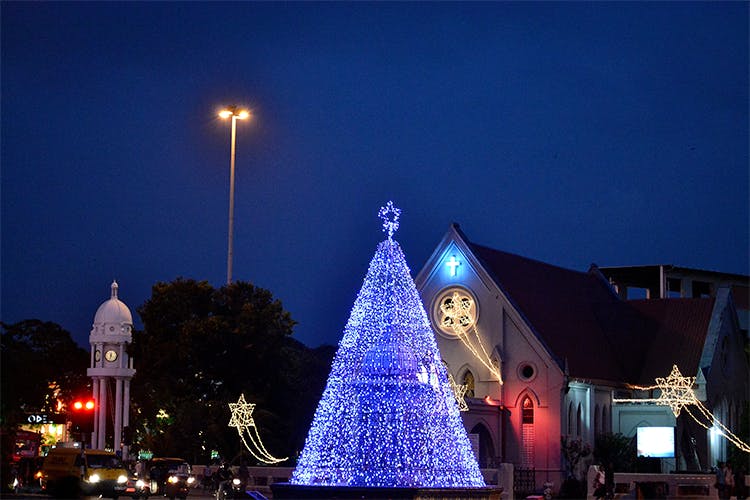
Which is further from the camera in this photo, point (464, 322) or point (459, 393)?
point (464, 322)

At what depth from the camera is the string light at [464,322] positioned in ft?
191

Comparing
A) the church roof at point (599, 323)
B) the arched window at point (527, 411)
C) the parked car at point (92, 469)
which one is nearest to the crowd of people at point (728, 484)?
the arched window at point (527, 411)

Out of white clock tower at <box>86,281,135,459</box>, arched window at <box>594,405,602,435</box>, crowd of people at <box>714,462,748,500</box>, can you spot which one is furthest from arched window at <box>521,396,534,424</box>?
white clock tower at <box>86,281,135,459</box>

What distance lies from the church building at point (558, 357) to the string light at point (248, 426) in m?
9.16

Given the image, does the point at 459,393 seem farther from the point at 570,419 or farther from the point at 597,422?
the point at 597,422

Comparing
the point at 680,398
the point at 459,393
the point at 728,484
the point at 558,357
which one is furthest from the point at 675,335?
the point at 728,484

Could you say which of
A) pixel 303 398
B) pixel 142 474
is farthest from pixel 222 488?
pixel 303 398

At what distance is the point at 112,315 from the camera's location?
260 ft

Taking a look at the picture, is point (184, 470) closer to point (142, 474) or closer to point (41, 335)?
point (142, 474)

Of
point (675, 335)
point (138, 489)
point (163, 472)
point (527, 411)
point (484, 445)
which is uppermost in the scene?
point (675, 335)

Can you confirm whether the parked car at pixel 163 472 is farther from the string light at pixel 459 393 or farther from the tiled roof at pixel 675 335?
the tiled roof at pixel 675 335

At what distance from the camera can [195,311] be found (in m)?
61.4

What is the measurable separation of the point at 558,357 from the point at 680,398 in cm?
572

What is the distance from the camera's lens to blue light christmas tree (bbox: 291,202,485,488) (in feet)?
116
